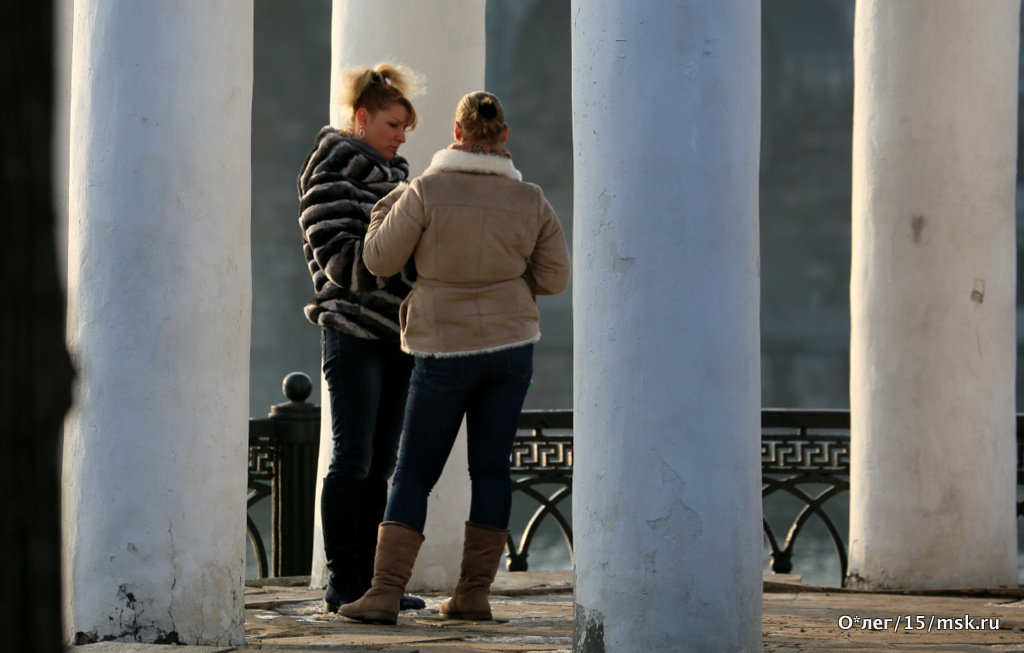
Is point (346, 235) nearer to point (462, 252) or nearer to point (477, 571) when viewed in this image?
point (462, 252)

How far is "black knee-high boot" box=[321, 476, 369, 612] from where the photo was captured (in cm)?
Result: 426

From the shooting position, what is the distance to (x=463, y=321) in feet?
12.8

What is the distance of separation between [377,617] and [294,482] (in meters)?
2.75

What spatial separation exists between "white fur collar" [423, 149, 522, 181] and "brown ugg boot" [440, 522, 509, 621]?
39.7 inches

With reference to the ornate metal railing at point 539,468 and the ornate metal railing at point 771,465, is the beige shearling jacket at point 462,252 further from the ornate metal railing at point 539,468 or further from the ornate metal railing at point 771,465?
the ornate metal railing at point 539,468

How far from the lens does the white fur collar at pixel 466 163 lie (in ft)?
13.0

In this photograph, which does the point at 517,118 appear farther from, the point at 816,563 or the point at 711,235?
the point at 711,235

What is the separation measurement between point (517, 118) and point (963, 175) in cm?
989

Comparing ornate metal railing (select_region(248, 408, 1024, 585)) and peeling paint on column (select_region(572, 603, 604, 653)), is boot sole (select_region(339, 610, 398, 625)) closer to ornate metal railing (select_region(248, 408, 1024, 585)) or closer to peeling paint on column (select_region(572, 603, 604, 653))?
peeling paint on column (select_region(572, 603, 604, 653))

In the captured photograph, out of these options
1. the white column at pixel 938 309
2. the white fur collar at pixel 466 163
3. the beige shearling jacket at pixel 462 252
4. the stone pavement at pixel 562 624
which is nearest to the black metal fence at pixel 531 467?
the white column at pixel 938 309

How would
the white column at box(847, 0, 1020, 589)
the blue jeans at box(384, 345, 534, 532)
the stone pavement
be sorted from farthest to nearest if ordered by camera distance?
the white column at box(847, 0, 1020, 589)
the blue jeans at box(384, 345, 534, 532)
the stone pavement

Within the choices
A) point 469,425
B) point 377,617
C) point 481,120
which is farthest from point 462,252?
point 377,617

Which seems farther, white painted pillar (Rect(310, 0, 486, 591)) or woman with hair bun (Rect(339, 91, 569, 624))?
white painted pillar (Rect(310, 0, 486, 591))

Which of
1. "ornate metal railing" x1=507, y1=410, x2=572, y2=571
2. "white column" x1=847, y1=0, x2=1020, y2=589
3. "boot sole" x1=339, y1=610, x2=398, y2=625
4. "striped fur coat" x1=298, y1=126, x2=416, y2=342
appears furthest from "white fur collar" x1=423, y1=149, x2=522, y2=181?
"ornate metal railing" x1=507, y1=410, x2=572, y2=571
